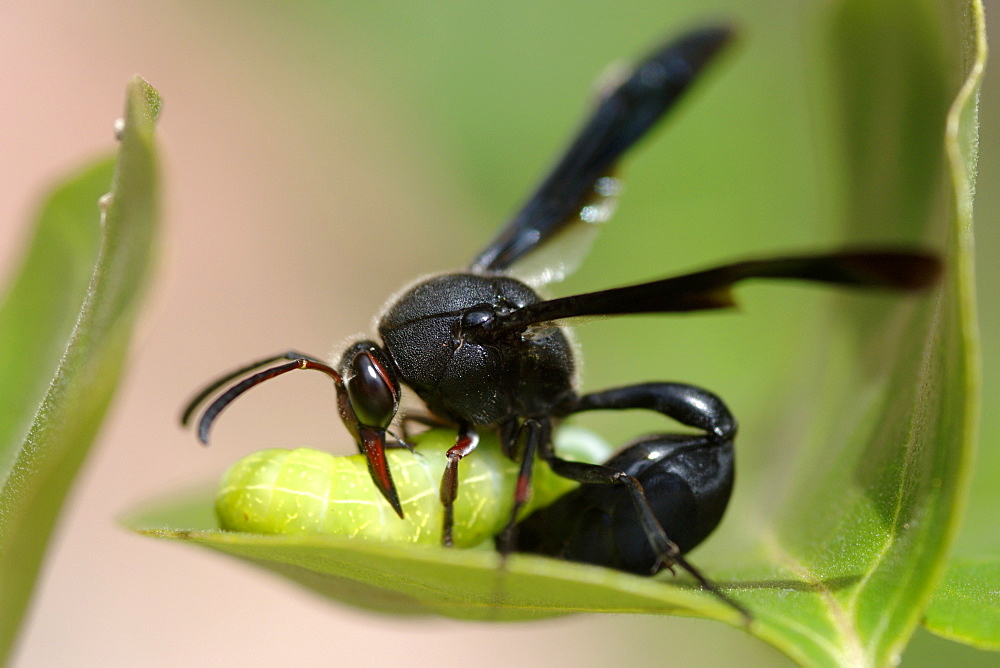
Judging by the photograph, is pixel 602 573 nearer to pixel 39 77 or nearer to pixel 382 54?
pixel 382 54

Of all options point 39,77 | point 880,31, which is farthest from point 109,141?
point 880,31

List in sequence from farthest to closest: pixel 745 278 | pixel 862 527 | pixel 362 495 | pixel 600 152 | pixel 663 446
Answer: pixel 600 152 < pixel 663 446 < pixel 362 495 < pixel 862 527 < pixel 745 278

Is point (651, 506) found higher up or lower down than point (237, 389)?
lower down

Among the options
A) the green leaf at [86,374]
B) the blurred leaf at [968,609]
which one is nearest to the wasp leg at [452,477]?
the green leaf at [86,374]

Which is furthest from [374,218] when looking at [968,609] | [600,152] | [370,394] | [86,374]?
[968,609]

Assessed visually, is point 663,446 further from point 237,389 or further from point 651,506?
point 237,389

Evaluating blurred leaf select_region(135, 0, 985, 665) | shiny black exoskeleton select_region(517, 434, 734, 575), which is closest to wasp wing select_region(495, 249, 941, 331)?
blurred leaf select_region(135, 0, 985, 665)

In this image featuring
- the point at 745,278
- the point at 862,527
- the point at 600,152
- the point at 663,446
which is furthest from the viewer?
the point at 600,152

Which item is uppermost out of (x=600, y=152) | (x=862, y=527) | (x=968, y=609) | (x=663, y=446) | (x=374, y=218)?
(x=374, y=218)

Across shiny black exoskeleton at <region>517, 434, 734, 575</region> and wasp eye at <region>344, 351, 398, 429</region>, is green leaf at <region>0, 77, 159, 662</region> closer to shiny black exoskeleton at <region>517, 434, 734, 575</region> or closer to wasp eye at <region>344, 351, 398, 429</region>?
wasp eye at <region>344, 351, 398, 429</region>

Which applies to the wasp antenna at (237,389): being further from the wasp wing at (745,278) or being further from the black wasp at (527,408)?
the wasp wing at (745,278)
